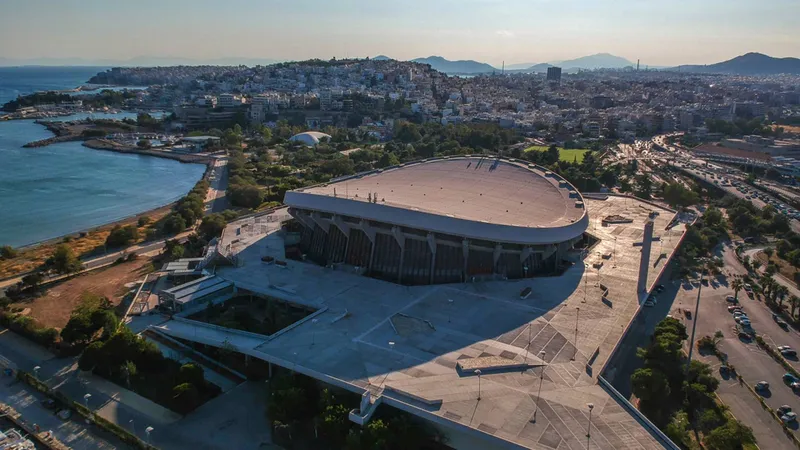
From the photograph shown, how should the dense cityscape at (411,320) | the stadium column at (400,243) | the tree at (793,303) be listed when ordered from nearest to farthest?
the dense cityscape at (411,320) < the stadium column at (400,243) < the tree at (793,303)

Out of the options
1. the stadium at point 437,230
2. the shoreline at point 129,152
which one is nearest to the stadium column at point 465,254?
the stadium at point 437,230

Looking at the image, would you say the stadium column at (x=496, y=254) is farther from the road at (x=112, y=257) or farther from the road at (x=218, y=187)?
the road at (x=218, y=187)

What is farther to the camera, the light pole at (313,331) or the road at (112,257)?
the road at (112,257)

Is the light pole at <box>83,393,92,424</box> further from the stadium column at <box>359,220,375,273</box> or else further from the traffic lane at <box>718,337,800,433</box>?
the traffic lane at <box>718,337,800,433</box>

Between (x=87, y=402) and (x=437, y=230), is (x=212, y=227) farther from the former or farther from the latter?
(x=87, y=402)

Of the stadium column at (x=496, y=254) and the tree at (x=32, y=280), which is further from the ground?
the stadium column at (x=496, y=254)

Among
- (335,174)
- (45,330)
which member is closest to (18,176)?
(335,174)

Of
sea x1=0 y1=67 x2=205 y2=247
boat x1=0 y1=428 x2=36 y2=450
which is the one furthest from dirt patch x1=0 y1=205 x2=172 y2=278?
boat x1=0 y1=428 x2=36 y2=450

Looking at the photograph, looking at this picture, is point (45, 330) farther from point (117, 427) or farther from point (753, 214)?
point (753, 214)
